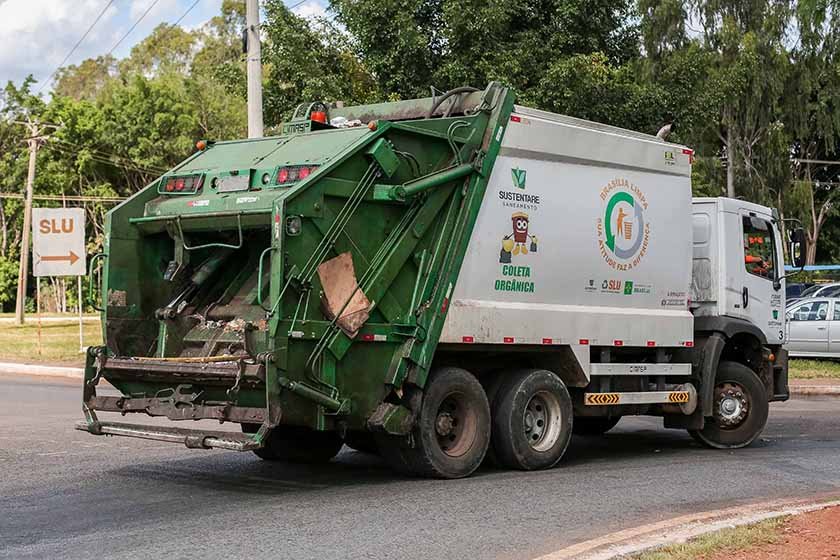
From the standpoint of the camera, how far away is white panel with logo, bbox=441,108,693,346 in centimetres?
991

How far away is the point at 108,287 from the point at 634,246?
5.06 metres

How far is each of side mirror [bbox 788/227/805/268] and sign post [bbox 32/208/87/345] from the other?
57.1 feet

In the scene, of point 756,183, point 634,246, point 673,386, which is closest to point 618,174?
point 634,246

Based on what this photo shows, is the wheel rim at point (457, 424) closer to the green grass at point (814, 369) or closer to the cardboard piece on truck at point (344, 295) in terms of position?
the cardboard piece on truck at point (344, 295)

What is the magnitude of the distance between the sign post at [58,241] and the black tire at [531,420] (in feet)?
57.7

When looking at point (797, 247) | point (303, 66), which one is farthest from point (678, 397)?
point (303, 66)

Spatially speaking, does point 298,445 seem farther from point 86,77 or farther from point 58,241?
point 86,77

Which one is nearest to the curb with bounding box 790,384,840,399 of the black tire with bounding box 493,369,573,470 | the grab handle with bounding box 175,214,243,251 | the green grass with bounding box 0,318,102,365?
the black tire with bounding box 493,369,573,470

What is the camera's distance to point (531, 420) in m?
10.5

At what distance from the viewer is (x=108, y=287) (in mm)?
9609

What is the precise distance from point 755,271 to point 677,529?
6.21 meters

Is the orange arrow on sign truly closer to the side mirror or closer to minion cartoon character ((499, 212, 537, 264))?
the side mirror

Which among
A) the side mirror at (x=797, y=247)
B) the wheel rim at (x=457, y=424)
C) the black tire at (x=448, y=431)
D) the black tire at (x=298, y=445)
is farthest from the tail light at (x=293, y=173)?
the side mirror at (x=797, y=247)

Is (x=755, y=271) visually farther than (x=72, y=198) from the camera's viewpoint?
No
